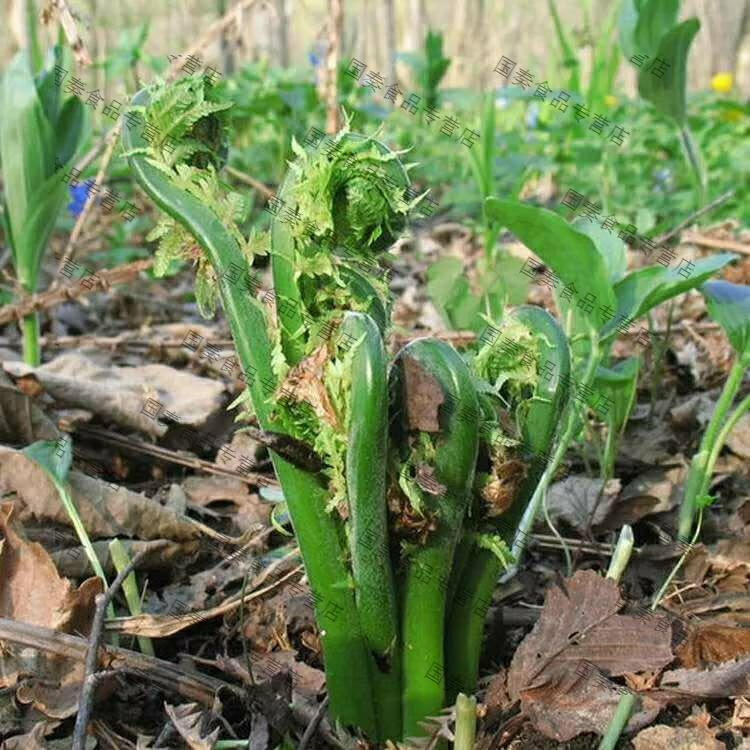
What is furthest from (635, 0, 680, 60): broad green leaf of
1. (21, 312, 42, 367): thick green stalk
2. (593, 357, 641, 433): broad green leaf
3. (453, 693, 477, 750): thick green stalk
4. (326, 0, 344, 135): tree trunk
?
(453, 693, 477, 750): thick green stalk

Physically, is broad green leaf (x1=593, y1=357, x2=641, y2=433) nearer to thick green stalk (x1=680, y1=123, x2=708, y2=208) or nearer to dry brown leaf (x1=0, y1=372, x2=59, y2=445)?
dry brown leaf (x1=0, y1=372, x2=59, y2=445)

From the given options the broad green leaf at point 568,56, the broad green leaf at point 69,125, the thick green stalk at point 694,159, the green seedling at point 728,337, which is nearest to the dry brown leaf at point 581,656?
the green seedling at point 728,337

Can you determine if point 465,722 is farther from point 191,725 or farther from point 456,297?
point 456,297

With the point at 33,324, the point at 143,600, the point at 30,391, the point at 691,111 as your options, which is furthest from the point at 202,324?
the point at 691,111

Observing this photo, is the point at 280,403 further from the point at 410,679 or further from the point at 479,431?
the point at 410,679

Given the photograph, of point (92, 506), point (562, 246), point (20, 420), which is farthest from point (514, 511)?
point (20, 420)

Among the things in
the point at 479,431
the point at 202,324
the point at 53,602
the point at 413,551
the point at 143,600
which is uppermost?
the point at 479,431

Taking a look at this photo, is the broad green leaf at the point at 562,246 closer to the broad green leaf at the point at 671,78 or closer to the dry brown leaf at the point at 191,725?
the dry brown leaf at the point at 191,725
